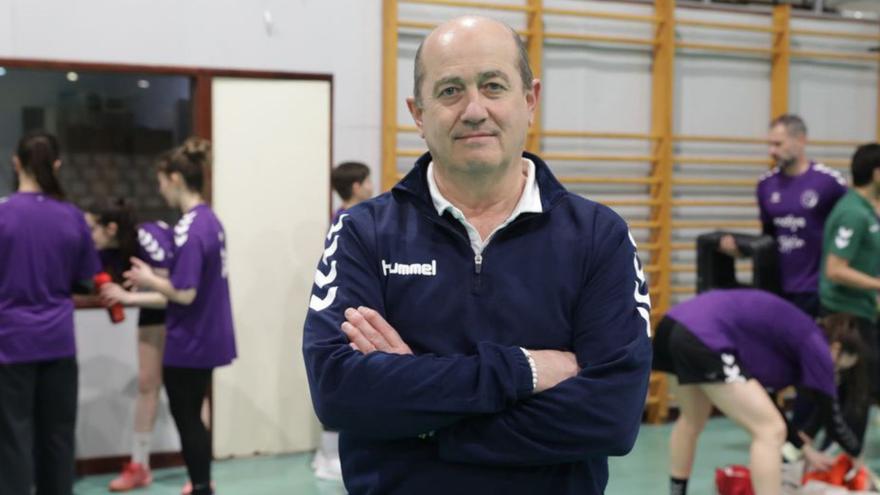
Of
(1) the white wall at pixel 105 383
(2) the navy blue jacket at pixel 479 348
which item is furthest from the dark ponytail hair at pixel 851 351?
(1) the white wall at pixel 105 383

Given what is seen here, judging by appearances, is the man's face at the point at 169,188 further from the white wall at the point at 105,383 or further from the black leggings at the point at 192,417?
the white wall at the point at 105,383

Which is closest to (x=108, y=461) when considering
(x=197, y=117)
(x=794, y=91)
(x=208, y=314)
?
(x=208, y=314)

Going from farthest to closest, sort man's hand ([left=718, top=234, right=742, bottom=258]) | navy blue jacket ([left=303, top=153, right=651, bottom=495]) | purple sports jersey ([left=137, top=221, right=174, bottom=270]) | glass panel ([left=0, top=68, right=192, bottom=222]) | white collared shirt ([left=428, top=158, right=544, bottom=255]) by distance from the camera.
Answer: glass panel ([left=0, top=68, right=192, bottom=222]) < man's hand ([left=718, top=234, right=742, bottom=258]) < purple sports jersey ([left=137, top=221, right=174, bottom=270]) < white collared shirt ([left=428, top=158, right=544, bottom=255]) < navy blue jacket ([left=303, top=153, right=651, bottom=495])

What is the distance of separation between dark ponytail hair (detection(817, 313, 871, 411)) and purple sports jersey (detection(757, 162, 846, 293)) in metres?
1.11

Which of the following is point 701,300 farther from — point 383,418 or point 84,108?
point 84,108

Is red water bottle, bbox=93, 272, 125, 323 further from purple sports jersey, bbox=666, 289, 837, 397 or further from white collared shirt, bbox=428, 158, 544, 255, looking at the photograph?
white collared shirt, bbox=428, 158, 544, 255

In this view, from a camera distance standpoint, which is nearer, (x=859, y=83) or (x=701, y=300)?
(x=701, y=300)

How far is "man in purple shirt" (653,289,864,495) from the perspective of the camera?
12.1 ft

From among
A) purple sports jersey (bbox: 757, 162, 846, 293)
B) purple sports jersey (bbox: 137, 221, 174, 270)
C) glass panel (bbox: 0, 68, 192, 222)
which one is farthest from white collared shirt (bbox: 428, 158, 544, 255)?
Result: purple sports jersey (bbox: 757, 162, 846, 293)

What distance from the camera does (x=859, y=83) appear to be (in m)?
6.72

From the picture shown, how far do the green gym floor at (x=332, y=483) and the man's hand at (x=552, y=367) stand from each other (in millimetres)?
3131

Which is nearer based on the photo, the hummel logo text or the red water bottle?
the hummel logo text

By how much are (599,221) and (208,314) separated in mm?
2751

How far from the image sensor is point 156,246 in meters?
4.36
